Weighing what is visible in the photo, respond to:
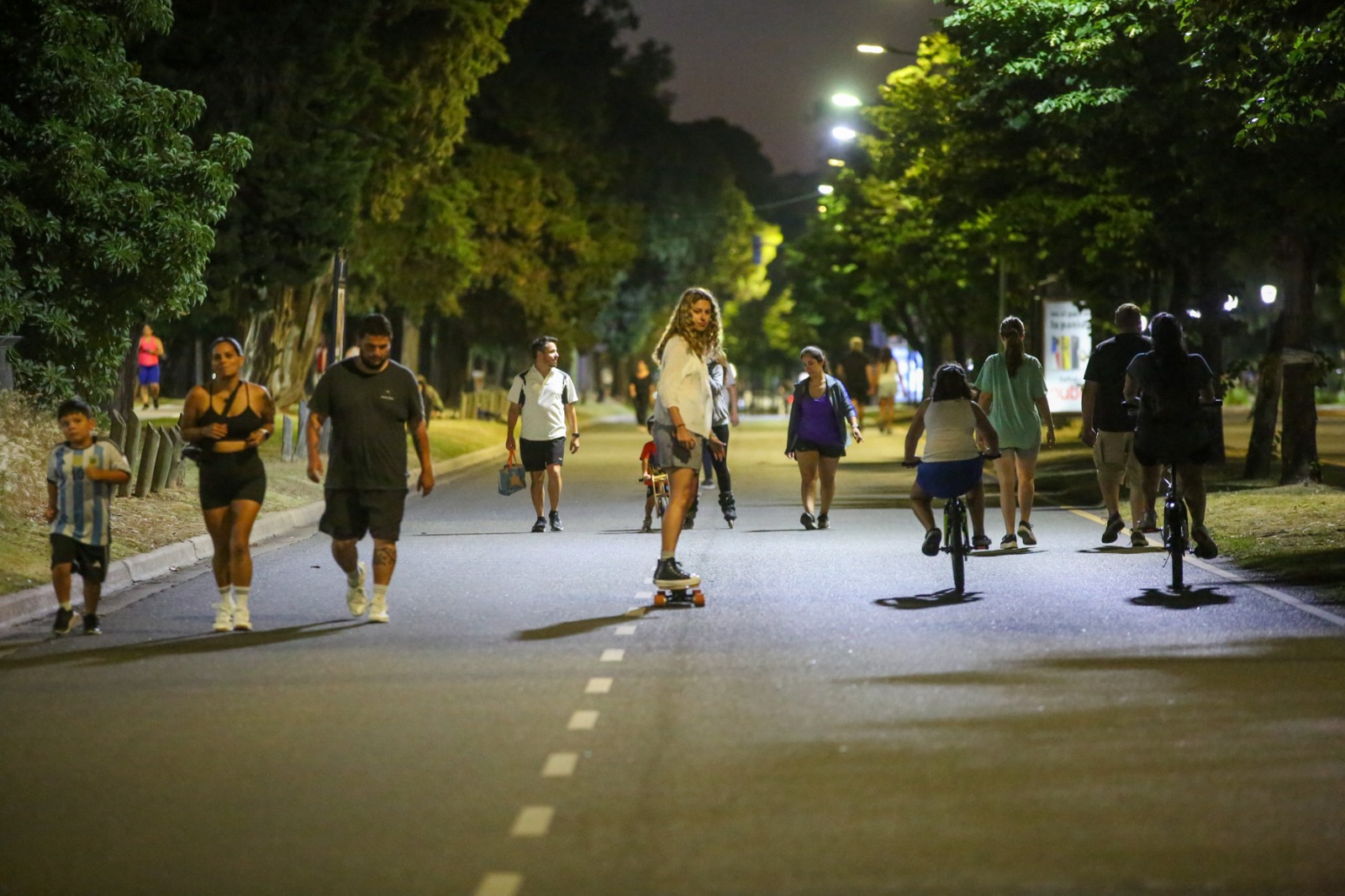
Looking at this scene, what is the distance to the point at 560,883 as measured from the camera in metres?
5.78

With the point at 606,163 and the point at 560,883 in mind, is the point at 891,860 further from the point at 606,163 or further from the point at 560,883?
the point at 606,163

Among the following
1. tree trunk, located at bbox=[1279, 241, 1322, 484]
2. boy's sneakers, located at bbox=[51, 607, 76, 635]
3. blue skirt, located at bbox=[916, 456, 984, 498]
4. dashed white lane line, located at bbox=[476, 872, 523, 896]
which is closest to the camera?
dashed white lane line, located at bbox=[476, 872, 523, 896]

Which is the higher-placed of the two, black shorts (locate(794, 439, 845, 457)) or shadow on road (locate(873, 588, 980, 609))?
black shorts (locate(794, 439, 845, 457))

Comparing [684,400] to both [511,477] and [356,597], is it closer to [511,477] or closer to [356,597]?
[356,597]

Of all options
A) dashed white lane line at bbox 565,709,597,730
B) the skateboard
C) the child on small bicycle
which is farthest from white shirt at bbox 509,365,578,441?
dashed white lane line at bbox 565,709,597,730

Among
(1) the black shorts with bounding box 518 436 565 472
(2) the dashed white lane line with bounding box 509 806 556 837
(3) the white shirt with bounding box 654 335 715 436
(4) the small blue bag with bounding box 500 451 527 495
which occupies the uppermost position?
(3) the white shirt with bounding box 654 335 715 436

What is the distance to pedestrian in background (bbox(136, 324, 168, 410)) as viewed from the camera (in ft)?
124

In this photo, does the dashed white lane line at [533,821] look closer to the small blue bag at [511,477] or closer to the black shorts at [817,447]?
the small blue bag at [511,477]

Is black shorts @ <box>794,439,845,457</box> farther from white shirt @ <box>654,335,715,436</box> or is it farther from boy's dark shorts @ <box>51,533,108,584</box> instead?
boy's dark shorts @ <box>51,533,108,584</box>

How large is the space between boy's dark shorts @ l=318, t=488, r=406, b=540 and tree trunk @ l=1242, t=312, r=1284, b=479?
14908 millimetres

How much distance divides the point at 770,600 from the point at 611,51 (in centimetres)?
4484

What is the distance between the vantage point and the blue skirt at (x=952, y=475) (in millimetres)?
13500

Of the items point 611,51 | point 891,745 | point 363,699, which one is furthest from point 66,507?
point 611,51

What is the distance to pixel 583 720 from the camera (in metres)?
8.41
